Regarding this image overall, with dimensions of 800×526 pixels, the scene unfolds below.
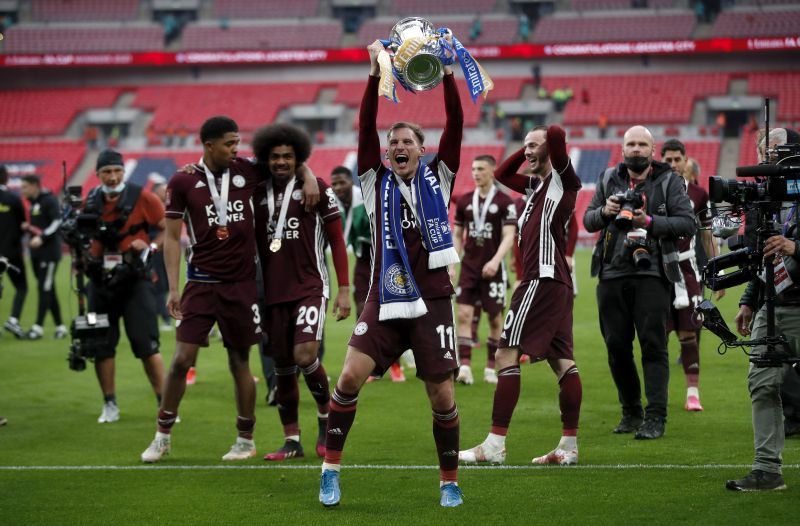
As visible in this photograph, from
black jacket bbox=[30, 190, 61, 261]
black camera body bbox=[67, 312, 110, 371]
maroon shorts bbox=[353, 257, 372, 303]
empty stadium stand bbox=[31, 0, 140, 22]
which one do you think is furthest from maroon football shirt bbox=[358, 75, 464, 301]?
empty stadium stand bbox=[31, 0, 140, 22]

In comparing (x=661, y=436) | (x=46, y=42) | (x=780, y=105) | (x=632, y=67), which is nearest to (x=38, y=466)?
(x=661, y=436)

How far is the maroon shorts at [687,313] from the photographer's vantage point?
1018 cm

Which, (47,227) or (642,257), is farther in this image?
(47,227)

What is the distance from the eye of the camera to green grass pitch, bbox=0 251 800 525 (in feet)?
20.6

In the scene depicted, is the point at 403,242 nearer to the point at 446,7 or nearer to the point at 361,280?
the point at 361,280

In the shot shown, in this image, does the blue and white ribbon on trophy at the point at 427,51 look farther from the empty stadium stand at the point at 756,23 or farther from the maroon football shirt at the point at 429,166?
the empty stadium stand at the point at 756,23

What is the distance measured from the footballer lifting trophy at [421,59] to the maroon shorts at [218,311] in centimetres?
224

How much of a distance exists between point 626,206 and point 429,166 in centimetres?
167

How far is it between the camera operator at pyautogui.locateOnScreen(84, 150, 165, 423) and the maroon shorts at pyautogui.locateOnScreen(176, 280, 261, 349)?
5.96 ft

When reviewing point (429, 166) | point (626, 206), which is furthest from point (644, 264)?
point (429, 166)

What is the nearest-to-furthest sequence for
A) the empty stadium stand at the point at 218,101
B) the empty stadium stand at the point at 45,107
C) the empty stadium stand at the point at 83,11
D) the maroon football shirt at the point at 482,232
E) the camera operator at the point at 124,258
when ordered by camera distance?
the camera operator at the point at 124,258 < the maroon football shirt at the point at 482,232 < the empty stadium stand at the point at 218,101 < the empty stadium stand at the point at 45,107 < the empty stadium stand at the point at 83,11

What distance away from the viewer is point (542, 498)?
6.51 meters

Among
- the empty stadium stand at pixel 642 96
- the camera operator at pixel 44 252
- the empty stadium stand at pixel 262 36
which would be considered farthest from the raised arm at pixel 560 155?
the empty stadium stand at pixel 262 36

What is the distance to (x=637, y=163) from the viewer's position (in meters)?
8.39
